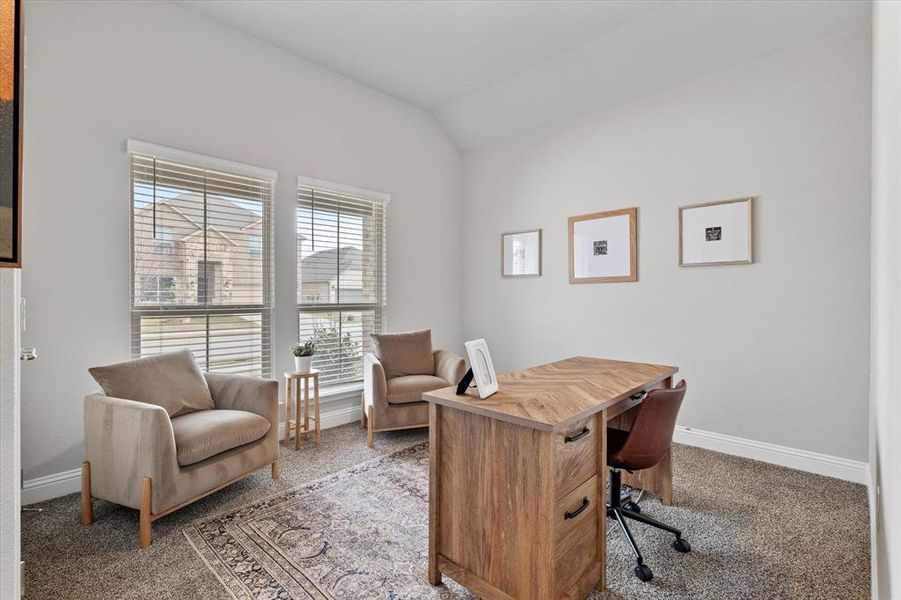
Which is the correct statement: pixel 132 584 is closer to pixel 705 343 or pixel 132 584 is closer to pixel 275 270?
pixel 275 270

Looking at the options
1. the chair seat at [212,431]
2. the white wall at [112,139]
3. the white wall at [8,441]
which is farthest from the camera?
the white wall at [112,139]

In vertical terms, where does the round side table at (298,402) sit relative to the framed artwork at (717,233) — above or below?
below

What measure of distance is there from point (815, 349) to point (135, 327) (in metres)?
4.71

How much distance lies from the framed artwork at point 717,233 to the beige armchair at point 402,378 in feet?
6.93

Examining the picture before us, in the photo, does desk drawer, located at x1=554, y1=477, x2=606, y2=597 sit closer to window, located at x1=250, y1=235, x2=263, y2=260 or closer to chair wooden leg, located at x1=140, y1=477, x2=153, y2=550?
chair wooden leg, located at x1=140, y1=477, x2=153, y2=550

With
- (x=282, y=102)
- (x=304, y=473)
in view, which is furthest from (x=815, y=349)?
(x=282, y=102)

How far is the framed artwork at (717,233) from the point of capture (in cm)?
318

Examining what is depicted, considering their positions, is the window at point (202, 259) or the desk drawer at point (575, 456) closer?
the desk drawer at point (575, 456)

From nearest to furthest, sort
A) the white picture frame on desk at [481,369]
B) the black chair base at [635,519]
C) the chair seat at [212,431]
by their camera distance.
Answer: the white picture frame on desk at [481,369] → the black chair base at [635,519] → the chair seat at [212,431]

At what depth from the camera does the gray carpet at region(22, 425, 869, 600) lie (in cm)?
179

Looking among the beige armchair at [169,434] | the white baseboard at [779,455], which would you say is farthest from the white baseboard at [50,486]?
the white baseboard at [779,455]

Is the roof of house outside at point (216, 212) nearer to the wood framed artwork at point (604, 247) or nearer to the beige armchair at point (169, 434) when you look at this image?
the beige armchair at point (169, 434)

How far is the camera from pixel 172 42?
121 inches

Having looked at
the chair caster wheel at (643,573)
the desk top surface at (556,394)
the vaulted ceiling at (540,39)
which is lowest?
the chair caster wheel at (643,573)
